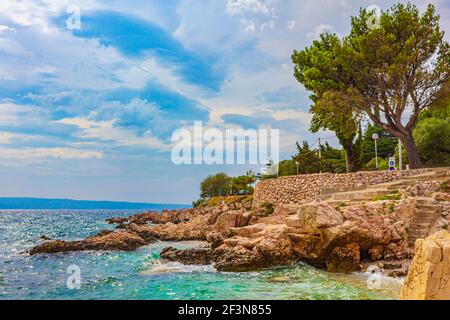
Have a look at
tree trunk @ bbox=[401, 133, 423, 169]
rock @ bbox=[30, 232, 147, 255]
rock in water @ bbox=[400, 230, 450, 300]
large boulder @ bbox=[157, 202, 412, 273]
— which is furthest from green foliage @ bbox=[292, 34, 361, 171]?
rock in water @ bbox=[400, 230, 450, 300]

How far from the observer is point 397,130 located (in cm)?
2762

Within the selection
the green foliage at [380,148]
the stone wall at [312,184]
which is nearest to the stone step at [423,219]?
the stone wall at [312,184]

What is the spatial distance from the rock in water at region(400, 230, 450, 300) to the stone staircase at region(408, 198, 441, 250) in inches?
323

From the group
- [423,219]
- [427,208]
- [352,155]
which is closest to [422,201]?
[427,208]

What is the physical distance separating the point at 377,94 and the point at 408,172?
6.47 meters

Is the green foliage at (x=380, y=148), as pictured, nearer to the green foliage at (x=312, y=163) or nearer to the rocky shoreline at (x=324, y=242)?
the green foliage at (x=312, y=163)

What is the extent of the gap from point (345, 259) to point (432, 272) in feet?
23.7

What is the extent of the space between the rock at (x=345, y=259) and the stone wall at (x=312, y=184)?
452 inches

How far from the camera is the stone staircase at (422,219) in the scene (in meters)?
13.9

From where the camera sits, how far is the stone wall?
79.6 feet

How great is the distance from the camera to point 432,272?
5.67 m

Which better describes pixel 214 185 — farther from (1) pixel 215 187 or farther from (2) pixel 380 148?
(2) pixel 380 148

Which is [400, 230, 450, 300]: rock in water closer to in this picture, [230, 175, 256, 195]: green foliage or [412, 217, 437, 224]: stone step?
[412, 217, 437, 224]: stone step
